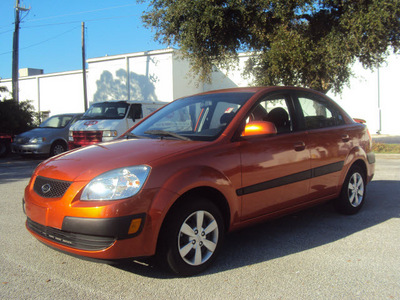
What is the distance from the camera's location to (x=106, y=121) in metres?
11.9

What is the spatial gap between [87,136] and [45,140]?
2.29 m

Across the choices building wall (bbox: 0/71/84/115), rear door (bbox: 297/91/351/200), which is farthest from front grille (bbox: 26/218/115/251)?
building wall (bbox: 0/71/84/115)

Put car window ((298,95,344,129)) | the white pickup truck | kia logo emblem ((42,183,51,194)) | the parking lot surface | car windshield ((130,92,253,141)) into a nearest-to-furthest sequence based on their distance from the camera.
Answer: the parking lot surface
kia logo emblem ((42,183,51,194))
car windshield ((130,92,253,141))
car window ((298,95,344,129))
the white pickup truck

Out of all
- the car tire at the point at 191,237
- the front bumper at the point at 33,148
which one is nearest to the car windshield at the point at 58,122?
the front bumper at the point at 33,148

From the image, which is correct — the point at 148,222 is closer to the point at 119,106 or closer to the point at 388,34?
the point at 119,106

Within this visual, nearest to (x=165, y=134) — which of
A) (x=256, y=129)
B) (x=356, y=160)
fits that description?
(x=256, y=129)

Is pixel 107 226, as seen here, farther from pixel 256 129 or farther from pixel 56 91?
pixel 56 91

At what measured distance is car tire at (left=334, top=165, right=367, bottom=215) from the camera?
510 centimetres

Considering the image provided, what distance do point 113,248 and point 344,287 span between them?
1.84 meters

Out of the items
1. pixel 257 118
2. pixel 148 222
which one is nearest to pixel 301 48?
pixel 257 118

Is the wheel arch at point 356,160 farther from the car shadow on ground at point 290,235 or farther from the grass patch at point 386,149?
the grass patch at point 386,149

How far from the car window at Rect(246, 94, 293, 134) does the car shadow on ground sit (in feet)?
3.95

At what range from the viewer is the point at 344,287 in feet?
10.2

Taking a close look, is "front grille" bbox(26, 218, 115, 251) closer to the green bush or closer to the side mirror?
the side mirror
